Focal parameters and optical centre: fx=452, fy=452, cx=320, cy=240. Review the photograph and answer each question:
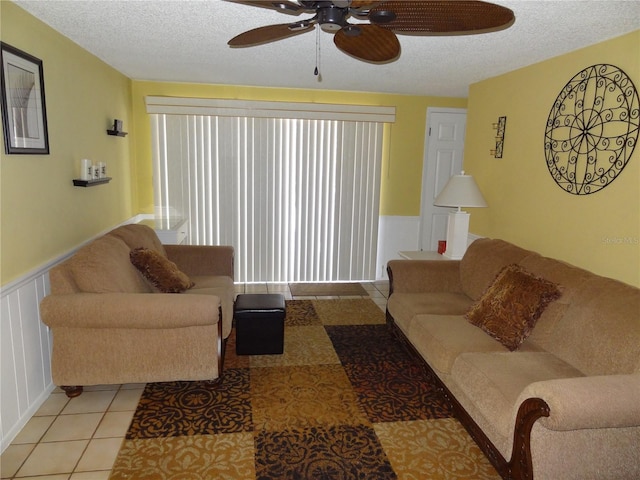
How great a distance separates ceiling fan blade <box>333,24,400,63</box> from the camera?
195 cm

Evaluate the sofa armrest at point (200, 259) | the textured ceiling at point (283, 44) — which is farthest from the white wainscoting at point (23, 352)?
the textured ceiling at point (283, 44)

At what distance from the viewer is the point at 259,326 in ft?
11.2

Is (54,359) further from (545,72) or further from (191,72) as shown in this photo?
(545,72)

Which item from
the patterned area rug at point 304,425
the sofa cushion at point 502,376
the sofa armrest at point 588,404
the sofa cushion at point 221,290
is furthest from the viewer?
the sofa cushion at point 221,290

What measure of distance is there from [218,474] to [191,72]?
3612 millimetres

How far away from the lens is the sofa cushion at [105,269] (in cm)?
272

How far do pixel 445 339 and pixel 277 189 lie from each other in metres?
3.18

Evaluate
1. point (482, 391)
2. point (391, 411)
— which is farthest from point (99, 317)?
point (482, 391)

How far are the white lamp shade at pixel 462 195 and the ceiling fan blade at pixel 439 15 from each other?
6.92 feet

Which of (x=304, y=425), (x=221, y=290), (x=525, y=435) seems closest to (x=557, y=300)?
(x=525, y=435)

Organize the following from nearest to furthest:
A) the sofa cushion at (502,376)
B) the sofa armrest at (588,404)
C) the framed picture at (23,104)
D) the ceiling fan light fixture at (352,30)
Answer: the sofa armrest at (588,404)
the ceiling fan light fixture at (352,30)
the sofa cushion at (502,376)
the framed picture at (23,104)

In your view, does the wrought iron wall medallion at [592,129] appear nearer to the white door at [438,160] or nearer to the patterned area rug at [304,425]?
the patterned area rug at [304,425]

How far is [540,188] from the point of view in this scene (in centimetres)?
352

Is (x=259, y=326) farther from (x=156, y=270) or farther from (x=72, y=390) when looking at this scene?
(x=72, y=390)
